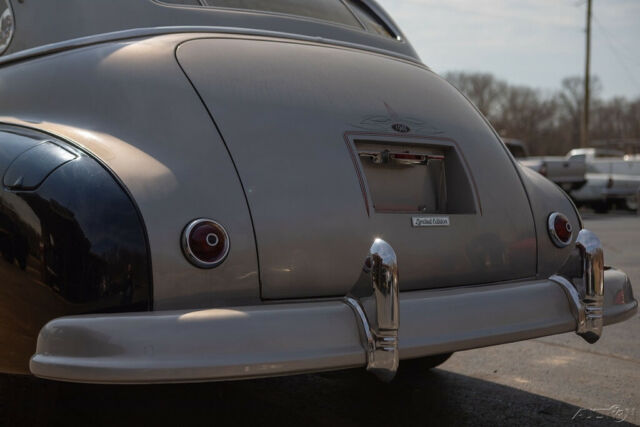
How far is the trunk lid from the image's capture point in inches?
96.9

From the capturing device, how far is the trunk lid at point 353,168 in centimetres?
246

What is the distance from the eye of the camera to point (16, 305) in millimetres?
2254

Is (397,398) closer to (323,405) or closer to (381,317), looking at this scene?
(323,405)

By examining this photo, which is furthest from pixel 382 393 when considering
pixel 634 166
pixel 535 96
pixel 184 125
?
pixel 535 96

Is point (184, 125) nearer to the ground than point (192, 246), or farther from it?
farther from it

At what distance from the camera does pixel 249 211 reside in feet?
7.79

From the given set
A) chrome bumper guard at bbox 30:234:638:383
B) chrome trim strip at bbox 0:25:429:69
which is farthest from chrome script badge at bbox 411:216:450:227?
chrome trim strip at bbox 0:25:429:69

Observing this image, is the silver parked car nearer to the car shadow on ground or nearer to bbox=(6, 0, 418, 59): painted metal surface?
bbox=(6, 0, 418, 59): painted metal surface

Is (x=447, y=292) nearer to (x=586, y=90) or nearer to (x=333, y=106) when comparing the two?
(x=333, y=106)

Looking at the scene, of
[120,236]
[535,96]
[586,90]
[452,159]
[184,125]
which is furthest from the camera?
[535,96]

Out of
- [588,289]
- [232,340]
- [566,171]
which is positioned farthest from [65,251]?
[566,171]

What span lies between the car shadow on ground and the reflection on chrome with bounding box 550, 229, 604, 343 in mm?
656

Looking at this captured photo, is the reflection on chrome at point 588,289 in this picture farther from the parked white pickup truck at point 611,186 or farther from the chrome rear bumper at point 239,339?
the parked white pickup truck at point 611,186

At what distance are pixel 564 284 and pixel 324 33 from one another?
154 centimetres
